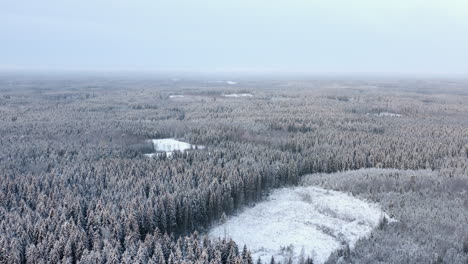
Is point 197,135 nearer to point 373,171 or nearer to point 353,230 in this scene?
point 373,171

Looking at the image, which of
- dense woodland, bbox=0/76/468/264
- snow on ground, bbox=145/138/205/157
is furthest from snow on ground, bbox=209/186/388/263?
snow on ground, bbox=145/138/205/157

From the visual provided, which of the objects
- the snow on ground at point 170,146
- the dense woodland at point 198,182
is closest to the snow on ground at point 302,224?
the dense woodland at point 198,182

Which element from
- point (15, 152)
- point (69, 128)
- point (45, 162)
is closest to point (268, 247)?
point (45, 162)

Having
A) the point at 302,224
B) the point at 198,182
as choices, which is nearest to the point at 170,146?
the point at 198,182

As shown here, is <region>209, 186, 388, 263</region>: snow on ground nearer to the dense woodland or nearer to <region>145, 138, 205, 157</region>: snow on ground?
the dense woodland

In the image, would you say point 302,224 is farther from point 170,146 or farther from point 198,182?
point 170,146

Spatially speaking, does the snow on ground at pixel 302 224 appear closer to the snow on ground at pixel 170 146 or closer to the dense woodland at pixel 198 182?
the dense woodland at pixel 198 182
